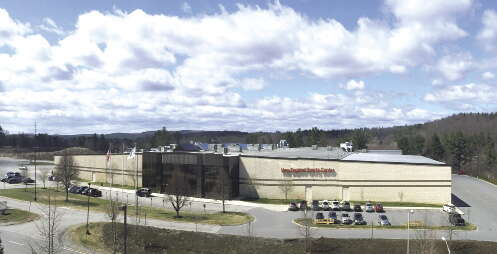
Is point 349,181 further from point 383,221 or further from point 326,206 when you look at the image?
point 383,221

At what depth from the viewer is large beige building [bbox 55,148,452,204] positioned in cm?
6366

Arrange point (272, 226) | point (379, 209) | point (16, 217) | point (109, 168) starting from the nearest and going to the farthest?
point (272, 226) → point (16, 217) → point (379, 209) → point (109, 168)

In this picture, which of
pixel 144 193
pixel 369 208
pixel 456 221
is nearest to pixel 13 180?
pixel 144 193

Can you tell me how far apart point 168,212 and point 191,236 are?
44.5ft

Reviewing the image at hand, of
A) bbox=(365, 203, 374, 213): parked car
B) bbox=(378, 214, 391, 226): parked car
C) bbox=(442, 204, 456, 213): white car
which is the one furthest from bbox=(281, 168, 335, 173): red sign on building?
bbox=(378, 214, 391, 226): parked car

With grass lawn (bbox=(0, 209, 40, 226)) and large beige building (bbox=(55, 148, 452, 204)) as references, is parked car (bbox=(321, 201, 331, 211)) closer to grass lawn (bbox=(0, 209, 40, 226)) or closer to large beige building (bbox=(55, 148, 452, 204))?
large beige building (bbox=(55, 148, 452, 204))

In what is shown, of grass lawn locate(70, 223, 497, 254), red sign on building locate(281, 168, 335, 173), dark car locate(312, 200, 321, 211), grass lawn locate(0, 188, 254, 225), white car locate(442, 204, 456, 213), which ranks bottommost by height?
grass lawn locate(70, 223, 497, 254)

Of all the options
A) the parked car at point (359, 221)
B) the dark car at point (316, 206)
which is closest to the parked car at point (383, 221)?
the parked car at point (359, 221)

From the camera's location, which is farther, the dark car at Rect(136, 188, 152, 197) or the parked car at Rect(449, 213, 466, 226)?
the dark car at Rect(136, 188, 152, 197)

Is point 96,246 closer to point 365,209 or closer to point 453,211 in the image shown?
point 365,209

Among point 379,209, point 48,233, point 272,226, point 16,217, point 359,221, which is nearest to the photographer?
point 48,233

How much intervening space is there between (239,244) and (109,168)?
174 ft

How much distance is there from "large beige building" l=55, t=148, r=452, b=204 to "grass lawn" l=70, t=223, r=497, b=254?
21612mm

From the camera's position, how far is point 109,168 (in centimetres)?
8875
